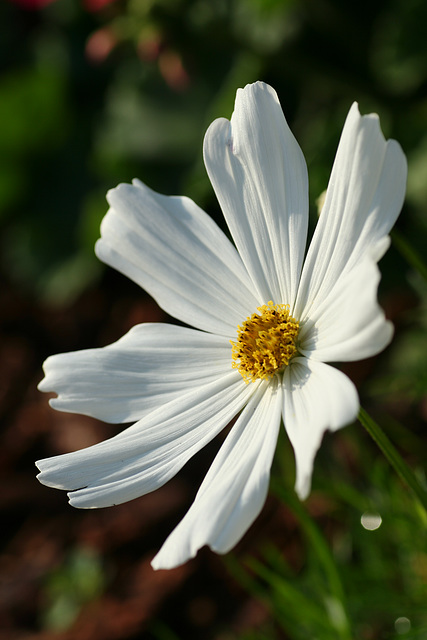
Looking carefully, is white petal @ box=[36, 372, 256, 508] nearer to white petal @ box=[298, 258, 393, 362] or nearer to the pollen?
the pollen

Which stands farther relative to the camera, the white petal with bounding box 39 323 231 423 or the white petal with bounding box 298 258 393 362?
the white petal with bounding box 39 323 231 423

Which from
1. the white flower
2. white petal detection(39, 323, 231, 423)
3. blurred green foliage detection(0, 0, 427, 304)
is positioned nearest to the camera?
the white flower

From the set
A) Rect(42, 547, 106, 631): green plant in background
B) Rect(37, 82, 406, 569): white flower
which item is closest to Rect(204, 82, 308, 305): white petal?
Rect(37, 82, 406, 569): white flower

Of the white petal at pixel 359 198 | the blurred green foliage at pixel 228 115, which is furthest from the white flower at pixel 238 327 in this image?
the blurred green foliage at pixel 228 115

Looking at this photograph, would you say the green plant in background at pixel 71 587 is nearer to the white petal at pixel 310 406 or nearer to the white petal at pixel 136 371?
the white petal at pixel 136 371

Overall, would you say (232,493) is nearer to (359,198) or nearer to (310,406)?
(310,406)

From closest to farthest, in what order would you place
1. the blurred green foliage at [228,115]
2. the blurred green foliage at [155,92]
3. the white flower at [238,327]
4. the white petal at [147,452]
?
the white flower at [238,327] → the white petal at [147,452] → the blurred green foliage at [228,115] → the blurred green foliage at [155,92]

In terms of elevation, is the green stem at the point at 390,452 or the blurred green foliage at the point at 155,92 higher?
the blurred green foliage at the point at 155,92

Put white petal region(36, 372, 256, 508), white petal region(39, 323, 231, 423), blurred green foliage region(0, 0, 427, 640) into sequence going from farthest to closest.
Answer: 1. blurred green foliage region(0, 0, 427, 640)
2. white petal region(39, 323, 231, 423)
3. white petal region(36, 372, 256, 508)
